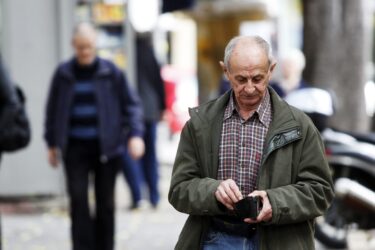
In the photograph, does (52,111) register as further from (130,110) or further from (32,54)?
(32,54)

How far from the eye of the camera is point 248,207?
3848 millimetres

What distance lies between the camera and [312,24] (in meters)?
10.4

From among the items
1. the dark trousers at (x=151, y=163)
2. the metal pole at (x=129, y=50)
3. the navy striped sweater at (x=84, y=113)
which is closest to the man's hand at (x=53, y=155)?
the navy striped sweater at (x=84, y=113)

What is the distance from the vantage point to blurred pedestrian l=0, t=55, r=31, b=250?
6715mm

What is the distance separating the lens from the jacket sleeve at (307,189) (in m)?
3.89

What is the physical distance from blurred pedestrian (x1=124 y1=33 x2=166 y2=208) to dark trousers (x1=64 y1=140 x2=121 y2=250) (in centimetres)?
353

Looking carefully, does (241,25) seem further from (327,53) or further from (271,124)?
(271,124)

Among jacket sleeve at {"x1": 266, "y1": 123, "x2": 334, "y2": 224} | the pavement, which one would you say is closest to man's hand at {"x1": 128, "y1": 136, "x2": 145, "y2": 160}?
the pavement

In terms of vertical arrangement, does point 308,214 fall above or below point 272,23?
above

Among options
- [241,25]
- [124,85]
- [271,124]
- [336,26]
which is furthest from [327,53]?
[241,25]

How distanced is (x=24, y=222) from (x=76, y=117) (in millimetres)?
3108

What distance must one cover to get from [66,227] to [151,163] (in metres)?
1.64

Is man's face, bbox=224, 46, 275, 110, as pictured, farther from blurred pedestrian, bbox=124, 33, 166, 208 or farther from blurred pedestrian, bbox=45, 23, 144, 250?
blurred pedestrian, bbox=124, 33, 166, 208

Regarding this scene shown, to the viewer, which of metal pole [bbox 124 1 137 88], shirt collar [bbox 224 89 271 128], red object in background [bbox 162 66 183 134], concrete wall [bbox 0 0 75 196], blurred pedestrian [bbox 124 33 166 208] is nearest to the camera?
shirt collar [bbox 224 89 271 128]
